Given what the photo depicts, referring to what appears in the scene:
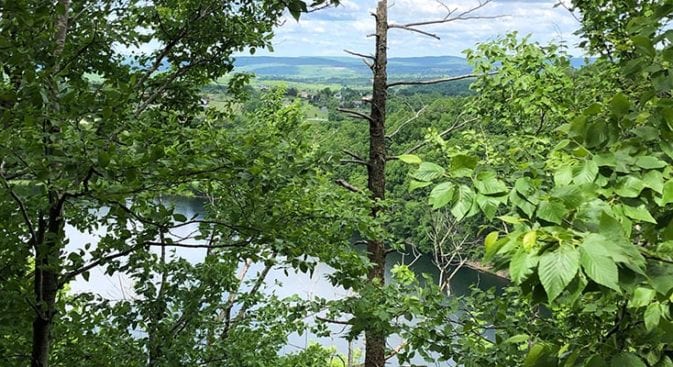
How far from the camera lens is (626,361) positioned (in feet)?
3.07

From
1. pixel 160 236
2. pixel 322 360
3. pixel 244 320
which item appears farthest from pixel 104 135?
pixel 322 360

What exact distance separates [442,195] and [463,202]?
0.13ft

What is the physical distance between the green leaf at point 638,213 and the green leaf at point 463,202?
0.90ft

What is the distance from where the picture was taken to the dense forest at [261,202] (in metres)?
1.00

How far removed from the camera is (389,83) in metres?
7.12

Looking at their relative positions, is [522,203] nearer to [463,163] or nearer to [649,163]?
[463,163]

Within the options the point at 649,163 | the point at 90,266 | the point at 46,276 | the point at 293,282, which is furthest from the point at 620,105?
the point at 293,282

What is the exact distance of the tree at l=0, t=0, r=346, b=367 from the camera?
1.81 m

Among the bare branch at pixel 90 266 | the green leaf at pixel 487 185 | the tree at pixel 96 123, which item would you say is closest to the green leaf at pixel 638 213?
the green leaf at pixel 487 185

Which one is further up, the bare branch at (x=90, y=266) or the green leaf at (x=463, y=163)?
the green leaf at (x=463, y=163)

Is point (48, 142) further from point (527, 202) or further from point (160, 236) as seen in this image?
point (527, 202)

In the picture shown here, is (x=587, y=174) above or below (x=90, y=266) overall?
above

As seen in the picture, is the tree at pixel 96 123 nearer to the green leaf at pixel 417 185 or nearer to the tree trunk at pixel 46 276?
the tree trunk at pixel 46 276

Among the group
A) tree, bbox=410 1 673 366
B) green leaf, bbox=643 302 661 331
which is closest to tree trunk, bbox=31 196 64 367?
tree, bbox=410 1 673 366
